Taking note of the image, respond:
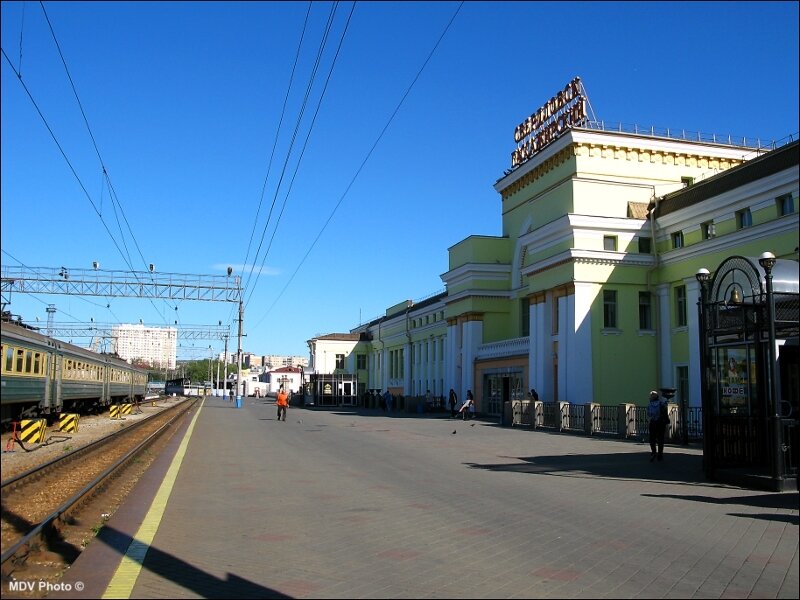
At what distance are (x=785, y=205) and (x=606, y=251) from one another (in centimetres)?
944

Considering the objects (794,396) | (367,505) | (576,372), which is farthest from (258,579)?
(576,372)

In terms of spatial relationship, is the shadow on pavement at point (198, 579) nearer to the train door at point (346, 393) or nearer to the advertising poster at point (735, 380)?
the advertising poster at point (735, 380)

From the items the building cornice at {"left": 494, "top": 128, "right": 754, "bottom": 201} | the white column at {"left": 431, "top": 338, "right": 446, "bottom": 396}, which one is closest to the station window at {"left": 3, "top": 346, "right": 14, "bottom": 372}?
the building cornice at {"left": 494, "top": 128, "right": 754, "bottom": 201}

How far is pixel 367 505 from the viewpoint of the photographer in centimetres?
1055

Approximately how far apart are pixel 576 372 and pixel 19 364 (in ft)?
80.1

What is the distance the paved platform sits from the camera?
642 centimetres

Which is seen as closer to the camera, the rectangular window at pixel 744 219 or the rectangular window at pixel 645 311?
the rectangular window at pixel 744 219

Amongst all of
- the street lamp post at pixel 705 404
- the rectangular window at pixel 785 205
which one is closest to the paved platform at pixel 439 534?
the street lamp post at pixel 705 404

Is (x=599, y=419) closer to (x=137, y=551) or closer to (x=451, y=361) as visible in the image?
(x=137, y=551)

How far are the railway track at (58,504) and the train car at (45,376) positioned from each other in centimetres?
154

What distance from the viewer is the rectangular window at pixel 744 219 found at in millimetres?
29634

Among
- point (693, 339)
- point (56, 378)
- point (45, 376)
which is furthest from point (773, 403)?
point (56, 378)

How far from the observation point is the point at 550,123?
1688 inches

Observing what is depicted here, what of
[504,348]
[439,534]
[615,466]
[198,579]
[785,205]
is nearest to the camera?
[198,579]
